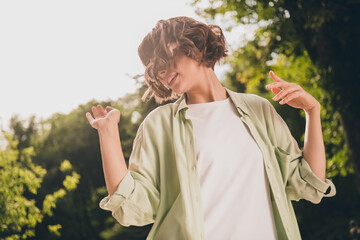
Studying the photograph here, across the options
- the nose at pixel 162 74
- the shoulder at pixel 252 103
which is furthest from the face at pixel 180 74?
the shoulder at pixel 252 103

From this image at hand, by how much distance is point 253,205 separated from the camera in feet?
4.23

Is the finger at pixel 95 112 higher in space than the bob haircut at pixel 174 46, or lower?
lower

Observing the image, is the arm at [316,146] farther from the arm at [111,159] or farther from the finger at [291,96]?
the arm at [111,159]

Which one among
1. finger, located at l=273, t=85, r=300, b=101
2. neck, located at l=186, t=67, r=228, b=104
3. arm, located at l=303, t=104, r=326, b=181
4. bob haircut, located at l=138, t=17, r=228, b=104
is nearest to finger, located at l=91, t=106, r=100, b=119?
bob haircut, located at l=138, t=17, r=228, b=104

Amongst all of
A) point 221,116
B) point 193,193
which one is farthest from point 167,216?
point 221,116

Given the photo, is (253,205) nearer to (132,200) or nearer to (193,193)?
(193,193)

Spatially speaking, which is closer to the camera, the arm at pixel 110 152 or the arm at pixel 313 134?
the arm at pixel 110 152

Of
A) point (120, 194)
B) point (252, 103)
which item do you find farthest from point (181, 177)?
point (252, 103)

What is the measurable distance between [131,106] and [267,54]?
4.69 meters

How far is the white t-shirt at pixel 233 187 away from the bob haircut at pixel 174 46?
33 cm

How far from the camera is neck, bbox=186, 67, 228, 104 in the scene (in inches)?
57.4

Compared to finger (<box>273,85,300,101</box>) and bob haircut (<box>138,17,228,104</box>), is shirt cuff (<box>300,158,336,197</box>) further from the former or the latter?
bob haircut (<box>138,17,228,104</box>)

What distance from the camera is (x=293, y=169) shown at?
1402 millimetres

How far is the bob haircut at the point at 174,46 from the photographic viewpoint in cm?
139
